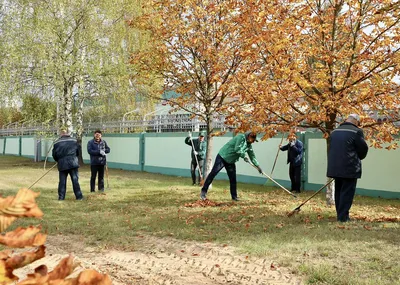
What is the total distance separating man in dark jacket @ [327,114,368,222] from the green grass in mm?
396

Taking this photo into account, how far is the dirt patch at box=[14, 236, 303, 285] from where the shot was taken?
189 inches

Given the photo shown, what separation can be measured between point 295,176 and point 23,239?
12814 millimetres

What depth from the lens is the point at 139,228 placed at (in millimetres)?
7582

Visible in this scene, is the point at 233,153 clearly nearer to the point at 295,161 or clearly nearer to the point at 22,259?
the point at 295,161

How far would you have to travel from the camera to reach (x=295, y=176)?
13508 mm

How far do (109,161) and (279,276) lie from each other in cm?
1993

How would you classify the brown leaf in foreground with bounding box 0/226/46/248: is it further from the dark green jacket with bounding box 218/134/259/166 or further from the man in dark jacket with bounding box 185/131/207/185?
the man in dark jacket with bounding box 185/131/207/185

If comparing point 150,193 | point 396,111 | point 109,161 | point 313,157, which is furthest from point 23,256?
point 109,161

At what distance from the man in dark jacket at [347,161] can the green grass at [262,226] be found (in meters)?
0.40

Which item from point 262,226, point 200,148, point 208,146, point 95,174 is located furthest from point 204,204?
point 200,148

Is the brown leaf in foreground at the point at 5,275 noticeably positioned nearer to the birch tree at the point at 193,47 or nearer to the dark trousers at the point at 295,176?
the birch tree at the point at 193,47

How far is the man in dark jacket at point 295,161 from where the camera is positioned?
528 inches

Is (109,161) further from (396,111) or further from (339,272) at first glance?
(339,272)

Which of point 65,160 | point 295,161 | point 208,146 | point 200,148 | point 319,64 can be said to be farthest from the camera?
point 200,148
